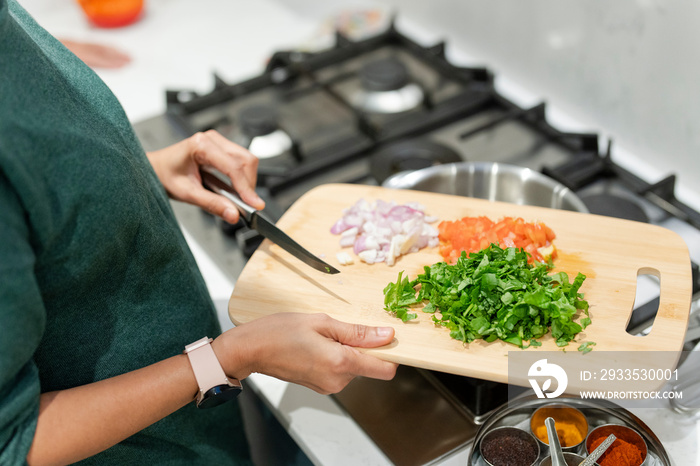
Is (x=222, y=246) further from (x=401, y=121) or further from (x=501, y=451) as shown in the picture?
(x=501, y=451)

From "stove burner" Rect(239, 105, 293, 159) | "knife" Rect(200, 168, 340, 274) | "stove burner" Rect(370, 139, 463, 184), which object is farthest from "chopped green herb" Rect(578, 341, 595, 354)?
"stove burner" Rect(239, 105, 293, 159)

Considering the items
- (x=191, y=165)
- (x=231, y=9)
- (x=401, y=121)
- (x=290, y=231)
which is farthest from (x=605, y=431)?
(x=231, y=9)

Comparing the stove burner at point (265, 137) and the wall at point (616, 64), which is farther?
the stove burner at point (265, 137)

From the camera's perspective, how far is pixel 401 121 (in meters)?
1.51

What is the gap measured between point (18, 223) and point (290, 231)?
0.48m

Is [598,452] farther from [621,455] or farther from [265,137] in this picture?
[265,137]

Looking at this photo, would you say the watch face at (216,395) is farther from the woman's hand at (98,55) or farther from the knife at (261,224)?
the woman's hand at (98,55)

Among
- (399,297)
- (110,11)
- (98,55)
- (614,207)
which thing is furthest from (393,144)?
(110,11)

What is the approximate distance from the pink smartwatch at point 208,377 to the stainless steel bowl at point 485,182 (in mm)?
528

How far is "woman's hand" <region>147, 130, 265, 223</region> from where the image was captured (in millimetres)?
1029

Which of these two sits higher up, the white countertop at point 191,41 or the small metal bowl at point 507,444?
the white countertop at point 191,41

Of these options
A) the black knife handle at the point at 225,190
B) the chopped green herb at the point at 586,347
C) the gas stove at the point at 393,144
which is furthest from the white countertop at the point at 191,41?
the chopped green herb at the point at 586,347

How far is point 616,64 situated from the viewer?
139cm

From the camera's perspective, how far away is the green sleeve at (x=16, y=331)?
0.61m
